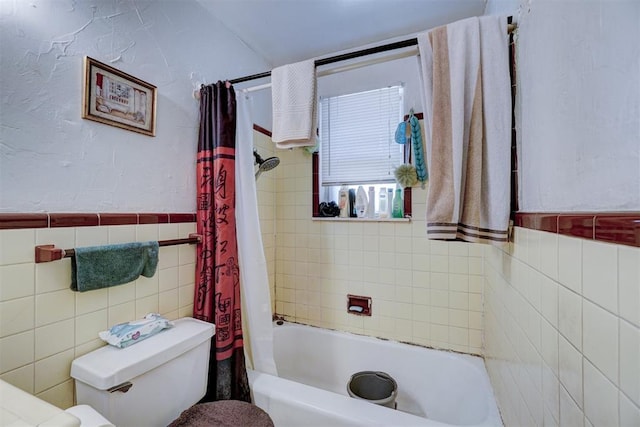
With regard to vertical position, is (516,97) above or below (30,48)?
below

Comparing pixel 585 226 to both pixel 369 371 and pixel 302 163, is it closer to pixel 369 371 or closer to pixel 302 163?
pixel 369 371

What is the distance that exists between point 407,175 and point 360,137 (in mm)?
474

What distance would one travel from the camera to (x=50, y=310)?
914mm

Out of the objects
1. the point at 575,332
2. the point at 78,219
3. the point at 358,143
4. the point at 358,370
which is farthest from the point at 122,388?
the point at 358,143

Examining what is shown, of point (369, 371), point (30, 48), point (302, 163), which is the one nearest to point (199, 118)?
point (30, 48)

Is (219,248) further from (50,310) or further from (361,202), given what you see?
(361,202)

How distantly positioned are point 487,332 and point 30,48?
2.25 meters

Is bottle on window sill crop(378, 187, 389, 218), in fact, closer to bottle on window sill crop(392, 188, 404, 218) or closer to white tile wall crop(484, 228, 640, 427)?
bottle on window sill crop(392, 188, 404, 218)

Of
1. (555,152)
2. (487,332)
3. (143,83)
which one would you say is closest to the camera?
(555,152)

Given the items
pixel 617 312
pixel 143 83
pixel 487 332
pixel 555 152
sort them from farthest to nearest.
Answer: pixel 487 332
pixel 143 83
pixel 555 152
pixel 617 312

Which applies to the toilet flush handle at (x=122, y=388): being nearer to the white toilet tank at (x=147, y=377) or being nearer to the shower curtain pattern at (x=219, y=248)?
the white toilet tank at (x=147, y=377)

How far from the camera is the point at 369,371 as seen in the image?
171 centimetres

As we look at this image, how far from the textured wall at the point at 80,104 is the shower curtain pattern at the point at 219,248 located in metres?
0.11

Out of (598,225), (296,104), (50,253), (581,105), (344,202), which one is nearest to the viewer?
(598,225)
